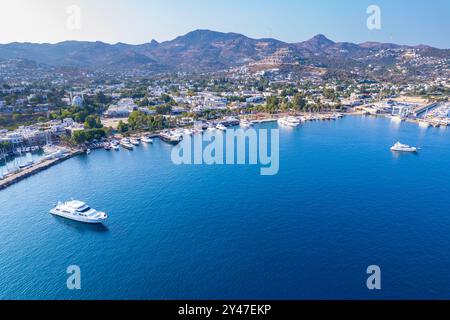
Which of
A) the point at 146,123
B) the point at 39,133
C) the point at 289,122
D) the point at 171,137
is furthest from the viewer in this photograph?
the point at 289,122

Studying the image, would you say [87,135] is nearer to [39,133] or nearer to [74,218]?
[39,133]

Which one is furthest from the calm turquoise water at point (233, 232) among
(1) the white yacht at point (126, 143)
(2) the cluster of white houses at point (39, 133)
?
(2) the cluster of white houses at point (39, 133)

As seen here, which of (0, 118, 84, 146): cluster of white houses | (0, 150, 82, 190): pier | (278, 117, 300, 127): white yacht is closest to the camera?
(0, 150, 82, 190): pier

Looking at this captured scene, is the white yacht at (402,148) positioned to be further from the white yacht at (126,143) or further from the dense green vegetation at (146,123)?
the white yacht at (126,143)

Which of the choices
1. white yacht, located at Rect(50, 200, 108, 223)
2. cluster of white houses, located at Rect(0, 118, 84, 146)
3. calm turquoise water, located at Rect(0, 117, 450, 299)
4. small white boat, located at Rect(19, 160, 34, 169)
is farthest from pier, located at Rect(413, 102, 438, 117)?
small white boat, located at Rect(19, 160, 34, 169)

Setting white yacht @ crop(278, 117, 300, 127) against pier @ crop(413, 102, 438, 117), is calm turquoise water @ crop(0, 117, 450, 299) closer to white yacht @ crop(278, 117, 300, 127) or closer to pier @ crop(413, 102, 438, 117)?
white yacht @ crop(278, 117, 300, 127)

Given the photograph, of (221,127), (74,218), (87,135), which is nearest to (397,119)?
(221,127)
